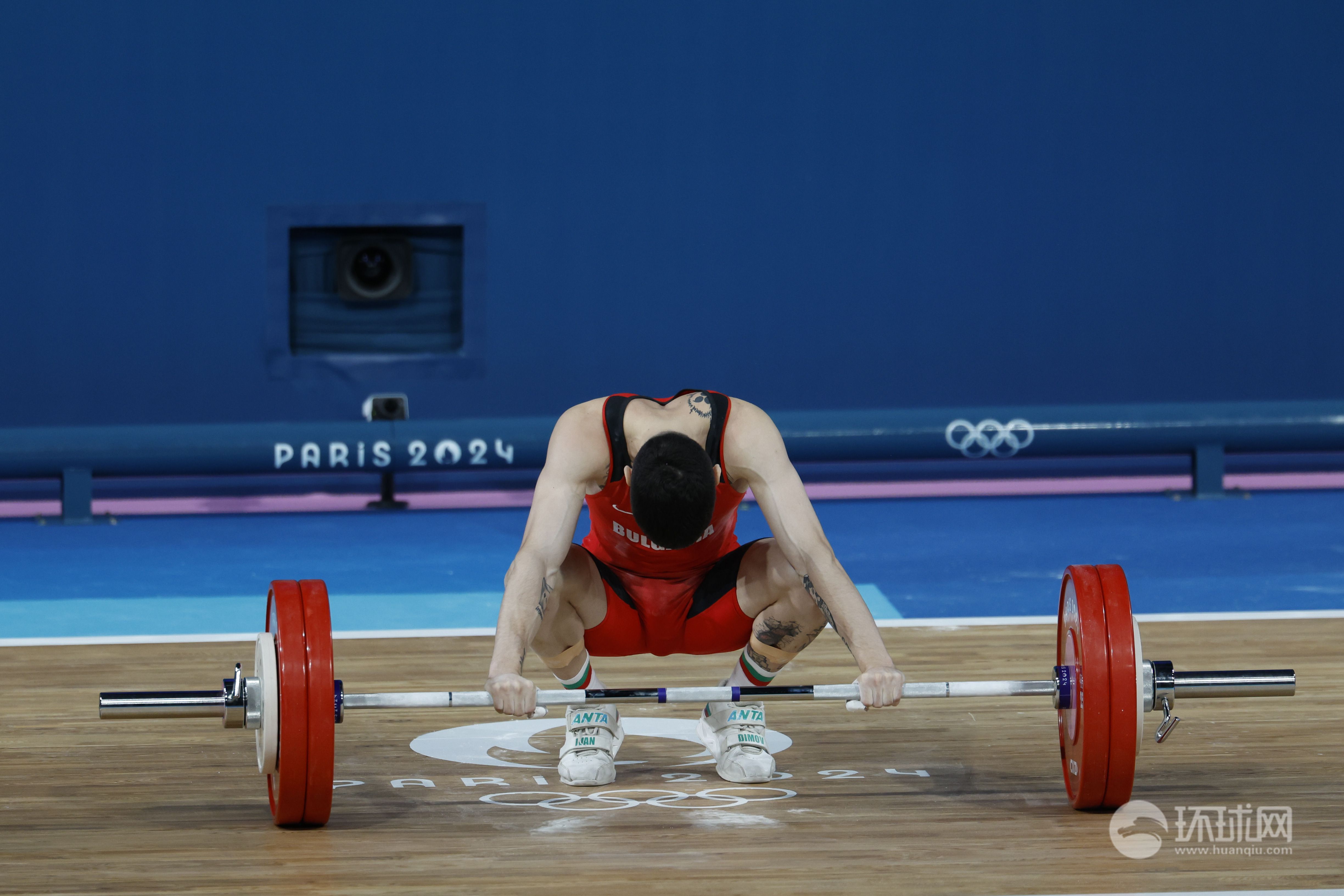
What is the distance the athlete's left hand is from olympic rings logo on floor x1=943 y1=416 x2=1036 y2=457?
4.37 m

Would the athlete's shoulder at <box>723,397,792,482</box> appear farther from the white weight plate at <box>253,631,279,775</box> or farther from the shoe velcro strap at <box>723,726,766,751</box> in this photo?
the white weight plate at <box>253,631,279,775</box>

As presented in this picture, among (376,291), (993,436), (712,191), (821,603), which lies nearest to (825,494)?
(993,436)

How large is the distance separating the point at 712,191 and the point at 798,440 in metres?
1.45

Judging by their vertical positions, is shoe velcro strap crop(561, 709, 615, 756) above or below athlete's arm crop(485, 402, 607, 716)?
below

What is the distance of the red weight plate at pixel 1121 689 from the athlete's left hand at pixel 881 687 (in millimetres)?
372

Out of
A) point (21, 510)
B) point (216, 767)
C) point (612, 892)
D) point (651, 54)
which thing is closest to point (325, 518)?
point (21, 510)

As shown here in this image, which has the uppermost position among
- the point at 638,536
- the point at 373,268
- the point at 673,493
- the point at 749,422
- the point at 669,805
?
the point at 373,268

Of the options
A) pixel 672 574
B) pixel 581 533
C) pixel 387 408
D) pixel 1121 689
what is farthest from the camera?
pixel 387 408

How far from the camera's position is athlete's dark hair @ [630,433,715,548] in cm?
261

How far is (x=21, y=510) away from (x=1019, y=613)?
4.74 meters

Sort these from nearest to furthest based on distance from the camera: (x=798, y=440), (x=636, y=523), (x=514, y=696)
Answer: (x=514, y=696), (x=636, y=523), (x=798, y=440)

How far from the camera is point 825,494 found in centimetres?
746

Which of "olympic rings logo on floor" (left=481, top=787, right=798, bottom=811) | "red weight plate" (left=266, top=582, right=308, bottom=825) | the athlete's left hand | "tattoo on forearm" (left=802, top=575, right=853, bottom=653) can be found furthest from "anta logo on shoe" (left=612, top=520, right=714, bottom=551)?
"red weight plate" (left=266, top=582, right=308, bottom=825)

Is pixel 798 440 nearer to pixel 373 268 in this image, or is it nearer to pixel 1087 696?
pixel 373 268
